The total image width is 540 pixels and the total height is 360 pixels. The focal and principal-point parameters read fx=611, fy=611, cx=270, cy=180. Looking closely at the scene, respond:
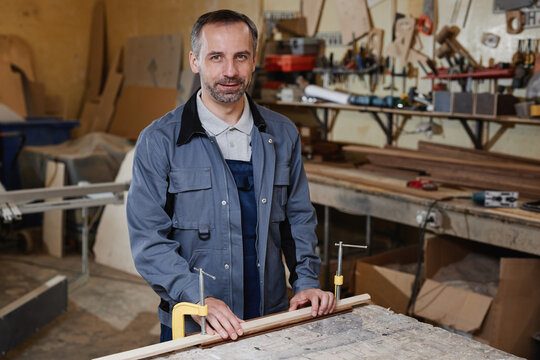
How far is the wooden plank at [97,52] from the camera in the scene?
6945 millimetres

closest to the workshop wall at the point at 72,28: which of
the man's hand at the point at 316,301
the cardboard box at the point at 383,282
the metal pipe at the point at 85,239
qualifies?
the metal pipe at the point at 85,239

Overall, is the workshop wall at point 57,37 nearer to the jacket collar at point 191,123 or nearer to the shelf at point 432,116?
the shelf at point 432,116

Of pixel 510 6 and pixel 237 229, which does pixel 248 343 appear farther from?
pixel 510 6

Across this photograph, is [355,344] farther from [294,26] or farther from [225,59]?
[294,26]

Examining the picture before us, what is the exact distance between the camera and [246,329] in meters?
1.50

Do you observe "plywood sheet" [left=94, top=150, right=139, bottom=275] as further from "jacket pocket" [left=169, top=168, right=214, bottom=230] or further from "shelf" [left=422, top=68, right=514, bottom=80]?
"jacket pocket" [left=169, top=168, right=214, bottom=230]

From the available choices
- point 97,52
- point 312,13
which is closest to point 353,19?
point 312,13

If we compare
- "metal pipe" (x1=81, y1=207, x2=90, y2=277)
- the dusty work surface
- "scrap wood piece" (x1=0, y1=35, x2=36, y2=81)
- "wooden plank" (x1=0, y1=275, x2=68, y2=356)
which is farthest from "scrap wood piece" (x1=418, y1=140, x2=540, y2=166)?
"scrap wood piece" (x1=0, y1=35, x2=36, y2=81)

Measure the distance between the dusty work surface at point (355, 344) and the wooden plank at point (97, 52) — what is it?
5921 mm

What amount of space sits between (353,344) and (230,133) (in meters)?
0.69

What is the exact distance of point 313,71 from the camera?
175 inches

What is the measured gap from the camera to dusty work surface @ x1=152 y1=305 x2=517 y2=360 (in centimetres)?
139

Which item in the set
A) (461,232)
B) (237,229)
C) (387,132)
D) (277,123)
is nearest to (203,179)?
(237,229)

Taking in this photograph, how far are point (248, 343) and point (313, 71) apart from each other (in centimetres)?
324
